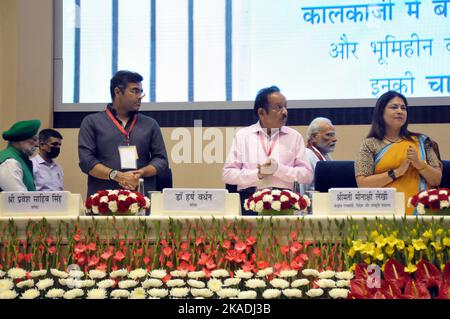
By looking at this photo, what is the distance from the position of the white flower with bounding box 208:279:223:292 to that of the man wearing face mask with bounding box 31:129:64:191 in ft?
7.25

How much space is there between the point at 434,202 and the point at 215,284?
0.77 metres

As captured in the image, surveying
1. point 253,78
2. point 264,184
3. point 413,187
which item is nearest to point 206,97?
point 253,78

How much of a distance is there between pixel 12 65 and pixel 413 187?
10.6ft

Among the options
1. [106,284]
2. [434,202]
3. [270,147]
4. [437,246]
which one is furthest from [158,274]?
[270,147]

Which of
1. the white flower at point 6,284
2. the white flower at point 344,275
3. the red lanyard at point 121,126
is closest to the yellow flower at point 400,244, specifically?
the white flower at point 344,275

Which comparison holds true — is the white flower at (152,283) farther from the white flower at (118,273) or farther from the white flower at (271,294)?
the white flower at (271,294)

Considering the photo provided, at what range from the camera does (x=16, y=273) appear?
6.03ft

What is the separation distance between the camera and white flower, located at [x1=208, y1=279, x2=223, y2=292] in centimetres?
177

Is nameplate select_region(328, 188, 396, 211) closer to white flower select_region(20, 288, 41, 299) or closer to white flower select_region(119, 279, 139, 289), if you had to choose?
white flower select_region(119, 279, 139, 289)

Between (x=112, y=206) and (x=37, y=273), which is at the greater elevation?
(x=112, y=206)

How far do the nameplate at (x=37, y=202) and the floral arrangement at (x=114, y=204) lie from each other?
0.35 ft

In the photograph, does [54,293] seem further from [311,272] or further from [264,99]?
[264,99]

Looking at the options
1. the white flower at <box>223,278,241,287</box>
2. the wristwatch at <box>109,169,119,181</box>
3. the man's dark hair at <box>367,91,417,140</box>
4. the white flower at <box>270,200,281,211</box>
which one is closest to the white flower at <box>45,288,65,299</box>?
the white flower at <box>223,278,241,287</box>

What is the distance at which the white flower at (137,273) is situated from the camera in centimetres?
181
